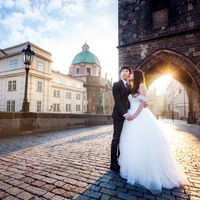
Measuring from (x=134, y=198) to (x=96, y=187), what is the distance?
2.00 ft

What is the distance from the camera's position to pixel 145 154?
276cm

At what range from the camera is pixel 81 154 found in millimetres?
4535

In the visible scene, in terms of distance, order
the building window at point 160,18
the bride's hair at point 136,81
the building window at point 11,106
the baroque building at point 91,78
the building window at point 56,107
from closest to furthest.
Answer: the bride's hair at point 136,81
the building window at point 160,18
the building window at point 11,106
the building window at point 56,107
the baroque building at point 91,78

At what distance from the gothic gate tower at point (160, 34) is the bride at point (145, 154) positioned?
331 inches

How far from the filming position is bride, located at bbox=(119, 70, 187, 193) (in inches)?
104

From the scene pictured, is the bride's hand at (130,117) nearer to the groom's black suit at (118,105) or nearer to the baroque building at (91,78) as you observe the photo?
the groom's black suit at (118,105)

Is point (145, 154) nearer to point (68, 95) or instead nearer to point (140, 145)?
point (140, 145)

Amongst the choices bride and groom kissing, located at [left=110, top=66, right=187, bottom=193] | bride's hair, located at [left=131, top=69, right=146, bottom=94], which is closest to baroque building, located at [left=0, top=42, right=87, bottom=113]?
bride and groom kissing, located at [left=110, top=66, right=187, bottom=193]

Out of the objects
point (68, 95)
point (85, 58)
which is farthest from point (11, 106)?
point (85, 58)

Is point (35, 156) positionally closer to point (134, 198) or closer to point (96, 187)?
point (96, 187)

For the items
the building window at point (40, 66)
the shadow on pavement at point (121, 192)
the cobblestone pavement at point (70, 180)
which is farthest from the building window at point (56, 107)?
the shadow on pavement at point (121, 192)

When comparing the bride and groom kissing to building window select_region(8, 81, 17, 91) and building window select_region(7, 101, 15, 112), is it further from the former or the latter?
building window select_region(8, 81, 17, 91)

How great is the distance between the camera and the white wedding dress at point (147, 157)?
103 inches

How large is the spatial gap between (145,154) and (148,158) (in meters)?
0.08
